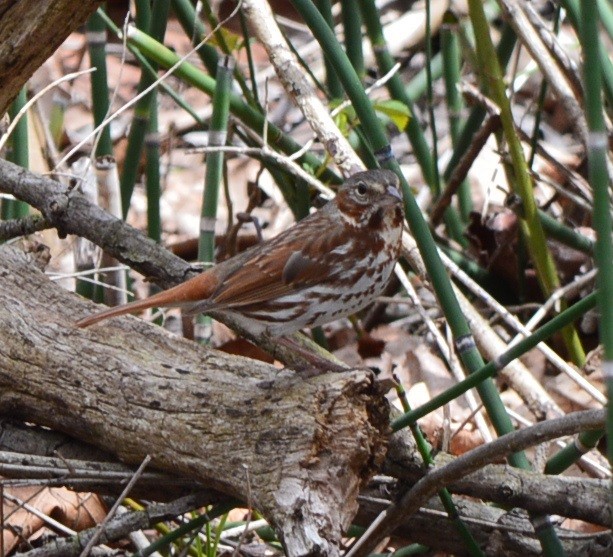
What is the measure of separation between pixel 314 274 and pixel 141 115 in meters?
1.00

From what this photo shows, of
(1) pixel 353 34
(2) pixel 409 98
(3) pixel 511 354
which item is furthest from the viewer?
(2) pixel 409 98

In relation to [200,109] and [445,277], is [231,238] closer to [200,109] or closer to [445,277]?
[445,277]

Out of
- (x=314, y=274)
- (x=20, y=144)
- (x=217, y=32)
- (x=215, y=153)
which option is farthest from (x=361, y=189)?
(x=20, y=144)

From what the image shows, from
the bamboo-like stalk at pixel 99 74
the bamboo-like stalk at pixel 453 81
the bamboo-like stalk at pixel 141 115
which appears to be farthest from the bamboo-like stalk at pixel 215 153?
the bamboo-like stalk at pixel 453 81

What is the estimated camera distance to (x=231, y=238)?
153 inches

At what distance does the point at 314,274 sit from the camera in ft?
8.92

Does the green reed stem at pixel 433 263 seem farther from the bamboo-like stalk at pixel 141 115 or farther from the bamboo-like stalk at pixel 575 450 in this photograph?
the bamboo-like stalk at pixel 141 115

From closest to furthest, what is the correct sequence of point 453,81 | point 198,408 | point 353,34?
1. point 198,408
2. point 353,34
3. point 453,81

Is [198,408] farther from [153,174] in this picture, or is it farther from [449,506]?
[153,174]

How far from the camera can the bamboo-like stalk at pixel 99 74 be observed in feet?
10.9

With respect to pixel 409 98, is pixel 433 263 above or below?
below

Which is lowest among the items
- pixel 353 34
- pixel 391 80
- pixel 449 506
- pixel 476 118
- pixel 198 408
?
pixel 449 506

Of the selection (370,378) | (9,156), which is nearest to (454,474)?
(370,378)

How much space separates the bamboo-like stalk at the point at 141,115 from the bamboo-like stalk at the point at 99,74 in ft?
0.28
